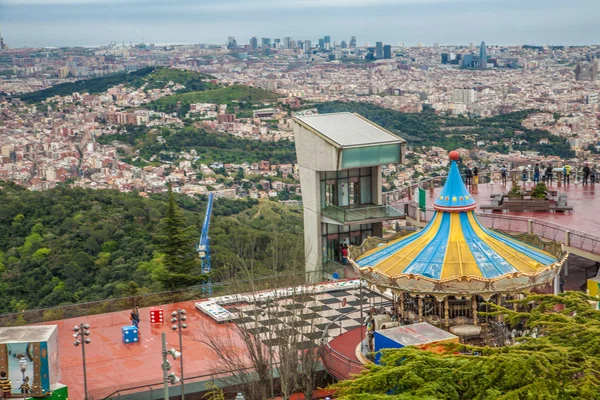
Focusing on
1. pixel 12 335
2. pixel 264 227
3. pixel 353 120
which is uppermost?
pixel 353 120

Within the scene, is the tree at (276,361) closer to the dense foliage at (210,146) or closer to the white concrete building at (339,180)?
the white concrete building at (339,180)

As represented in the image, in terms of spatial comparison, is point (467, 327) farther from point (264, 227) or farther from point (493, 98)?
point (493, 98)

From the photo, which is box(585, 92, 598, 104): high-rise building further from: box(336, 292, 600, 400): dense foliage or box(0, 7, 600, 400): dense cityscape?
box(336, 292, 600, 400): dense foliage

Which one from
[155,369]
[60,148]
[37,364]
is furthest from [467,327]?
[60,148]

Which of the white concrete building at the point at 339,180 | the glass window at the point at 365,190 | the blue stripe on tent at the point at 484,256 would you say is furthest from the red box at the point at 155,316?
the blue stripe on tent at the point at 484,256

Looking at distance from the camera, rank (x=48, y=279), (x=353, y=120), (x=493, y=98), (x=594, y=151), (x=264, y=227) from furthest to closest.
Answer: (x=493, y=98) → (x=594, y=151) → (x=264, y=227) → (x=48, y=279) → (x=353, y=120)

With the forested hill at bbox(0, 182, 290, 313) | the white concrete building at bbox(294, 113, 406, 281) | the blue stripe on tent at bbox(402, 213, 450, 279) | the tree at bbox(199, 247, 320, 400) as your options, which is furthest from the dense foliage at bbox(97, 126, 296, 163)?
the tree at bbox(199, 247, 320, 400)

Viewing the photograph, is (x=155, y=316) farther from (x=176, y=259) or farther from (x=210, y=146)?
(x=210, y=146)
